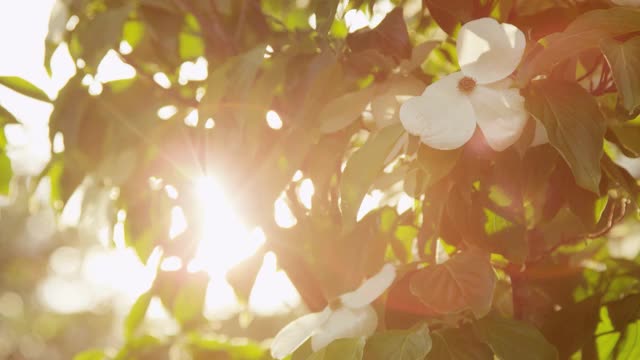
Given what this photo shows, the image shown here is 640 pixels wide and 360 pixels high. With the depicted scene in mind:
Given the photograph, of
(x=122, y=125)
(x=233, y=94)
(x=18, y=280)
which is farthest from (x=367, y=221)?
(x=18, y=280)

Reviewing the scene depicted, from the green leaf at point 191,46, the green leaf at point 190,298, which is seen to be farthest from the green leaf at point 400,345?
the green leaf at point 191,46

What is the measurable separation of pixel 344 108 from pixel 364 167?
11 centimetres

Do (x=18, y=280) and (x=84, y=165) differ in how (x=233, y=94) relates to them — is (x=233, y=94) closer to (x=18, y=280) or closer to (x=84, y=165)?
(x=84, y=165)

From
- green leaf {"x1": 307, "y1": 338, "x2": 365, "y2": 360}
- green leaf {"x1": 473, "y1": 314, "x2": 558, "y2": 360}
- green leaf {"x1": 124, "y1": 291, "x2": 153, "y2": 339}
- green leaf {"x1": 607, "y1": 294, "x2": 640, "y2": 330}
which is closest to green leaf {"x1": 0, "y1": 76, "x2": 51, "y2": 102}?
green leaf {"x1": 124, "y1": 291, "x2": 153, "y2": 339}

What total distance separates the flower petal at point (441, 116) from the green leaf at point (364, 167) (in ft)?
0.11

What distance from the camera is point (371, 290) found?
0.81 meters

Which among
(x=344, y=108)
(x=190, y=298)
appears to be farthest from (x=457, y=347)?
(x=190, y=298)

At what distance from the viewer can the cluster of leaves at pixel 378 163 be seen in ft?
2.38

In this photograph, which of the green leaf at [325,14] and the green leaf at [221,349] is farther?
the green leaf at [221,349]

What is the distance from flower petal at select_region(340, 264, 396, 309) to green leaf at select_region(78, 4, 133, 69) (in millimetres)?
388

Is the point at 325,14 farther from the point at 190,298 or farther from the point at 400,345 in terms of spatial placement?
the point at 190,298

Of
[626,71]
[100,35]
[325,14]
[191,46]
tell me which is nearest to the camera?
[626,71]

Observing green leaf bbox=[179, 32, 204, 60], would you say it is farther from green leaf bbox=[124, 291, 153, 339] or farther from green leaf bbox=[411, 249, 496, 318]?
green leaf bbox=[411, 249, 496, 318]

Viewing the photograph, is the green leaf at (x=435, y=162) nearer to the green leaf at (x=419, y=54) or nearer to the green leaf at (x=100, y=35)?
the green leaf at (x=419, y=54)
